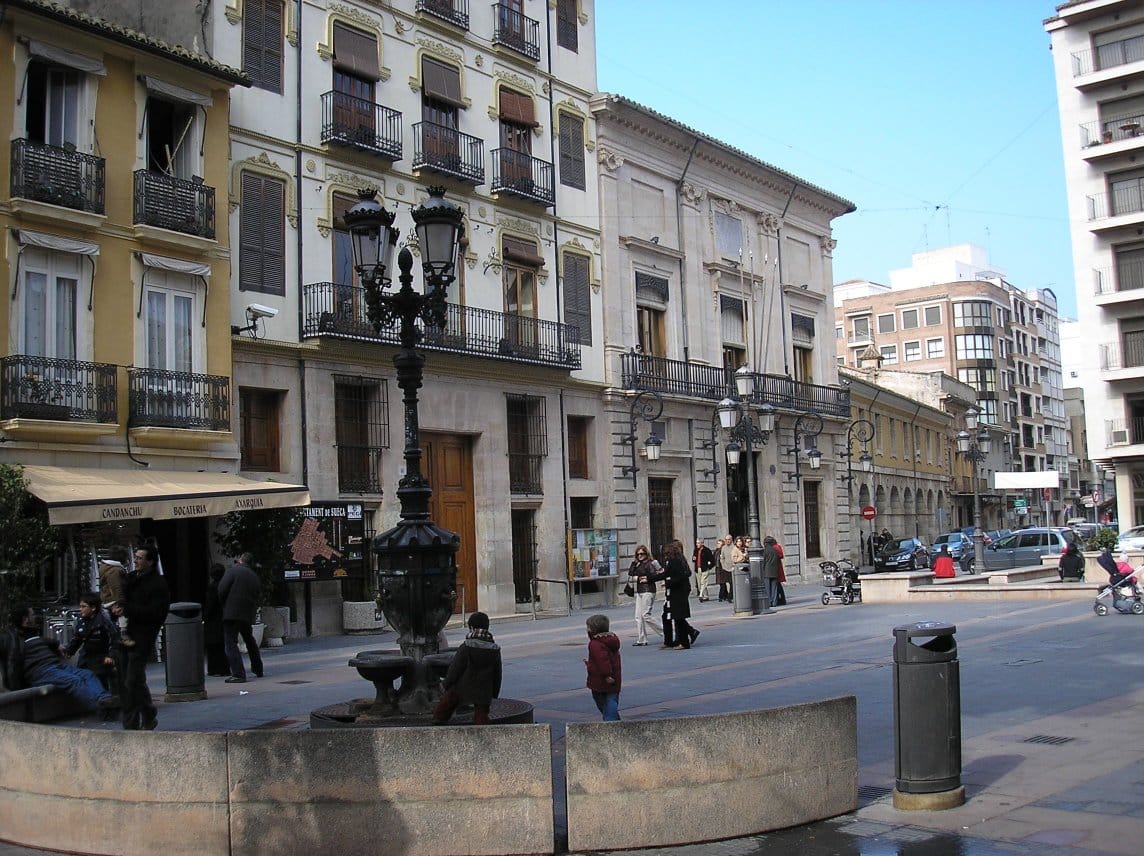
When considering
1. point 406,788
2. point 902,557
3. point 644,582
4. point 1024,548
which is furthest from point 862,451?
point 406,788

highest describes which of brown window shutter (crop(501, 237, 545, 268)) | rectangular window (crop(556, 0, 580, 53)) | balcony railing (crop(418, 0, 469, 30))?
rectangular window (crop(556, 0, 580, 53))

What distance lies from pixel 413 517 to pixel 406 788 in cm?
340

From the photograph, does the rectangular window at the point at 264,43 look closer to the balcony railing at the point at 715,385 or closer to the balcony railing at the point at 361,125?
the balcony railing at the point at 361,125

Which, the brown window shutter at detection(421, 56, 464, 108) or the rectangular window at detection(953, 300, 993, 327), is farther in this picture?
the rectangular window at detection(953, 300, 993, 327)

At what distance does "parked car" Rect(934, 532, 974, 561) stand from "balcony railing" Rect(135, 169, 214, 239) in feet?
96.6

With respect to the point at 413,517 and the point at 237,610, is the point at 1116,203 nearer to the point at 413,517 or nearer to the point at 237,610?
the point at 237,610

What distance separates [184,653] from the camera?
13344 mm

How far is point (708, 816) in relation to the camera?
22.6ft

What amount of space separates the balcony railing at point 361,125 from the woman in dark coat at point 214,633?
11185mm

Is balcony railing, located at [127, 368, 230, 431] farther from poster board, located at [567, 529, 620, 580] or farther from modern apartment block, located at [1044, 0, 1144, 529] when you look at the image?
modern apartment block, located at [1044, 0, 1144, 529]

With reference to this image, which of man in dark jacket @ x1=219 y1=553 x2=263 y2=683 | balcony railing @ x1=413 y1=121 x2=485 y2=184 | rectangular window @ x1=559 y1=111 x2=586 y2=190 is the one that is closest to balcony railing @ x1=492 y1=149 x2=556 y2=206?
balcony railing @ x1=413 y1=121 x2=485 y2=184

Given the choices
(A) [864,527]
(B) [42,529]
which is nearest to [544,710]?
(B) [42,529]

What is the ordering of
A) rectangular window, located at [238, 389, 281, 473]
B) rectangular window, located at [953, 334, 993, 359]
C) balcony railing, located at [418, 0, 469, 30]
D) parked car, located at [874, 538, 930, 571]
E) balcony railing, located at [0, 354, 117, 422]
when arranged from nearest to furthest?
1. balcony railing, located at [0, 354, 117, 422]
2. rectangular window, located at [238, 389, 281, 473]
3. balcony railing, located at [418, 0, 469, 30]
4. parked car, located at [874, 538, 930, 571]
5. rectangular window, located at [953, 334, 993, 359]

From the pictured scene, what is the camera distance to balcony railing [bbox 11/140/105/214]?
1848 centimetres
